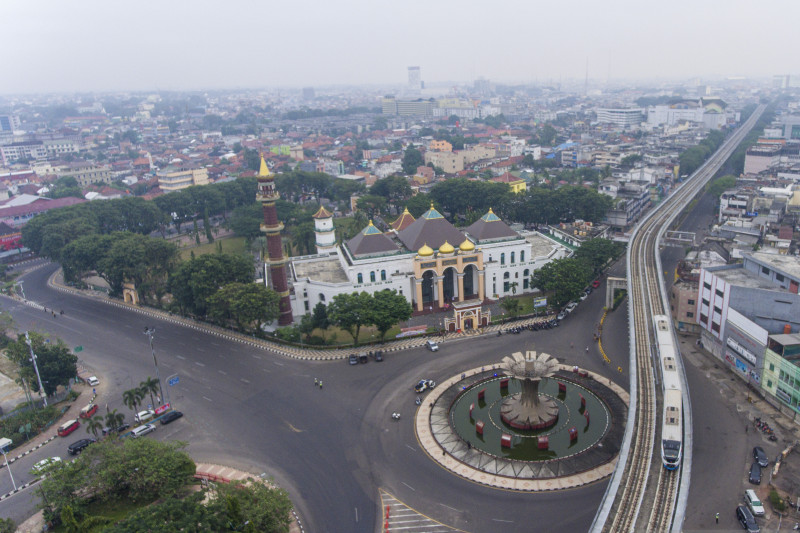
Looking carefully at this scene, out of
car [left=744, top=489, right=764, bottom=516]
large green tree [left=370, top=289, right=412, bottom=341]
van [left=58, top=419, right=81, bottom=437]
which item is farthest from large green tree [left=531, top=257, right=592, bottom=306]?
van [left=58, top=419, right=81, bottom=437]

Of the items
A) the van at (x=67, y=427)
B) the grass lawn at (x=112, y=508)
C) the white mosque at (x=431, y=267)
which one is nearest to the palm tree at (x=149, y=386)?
the van at (x=67, y=427)

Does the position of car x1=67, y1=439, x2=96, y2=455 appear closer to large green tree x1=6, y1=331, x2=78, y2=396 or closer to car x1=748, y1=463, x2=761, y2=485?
large green tree x1=6, y1=331, x2=78, y2=396

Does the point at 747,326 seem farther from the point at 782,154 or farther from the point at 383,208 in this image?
the point at 782,154

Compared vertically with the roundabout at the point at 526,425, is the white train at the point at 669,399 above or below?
above

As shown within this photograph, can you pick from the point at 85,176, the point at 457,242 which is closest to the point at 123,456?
the point at 457,242

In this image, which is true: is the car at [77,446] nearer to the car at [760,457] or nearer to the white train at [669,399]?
the white train at [669,399]

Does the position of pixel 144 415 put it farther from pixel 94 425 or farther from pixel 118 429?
pixel 94 425
